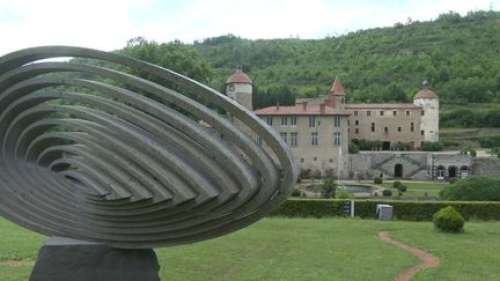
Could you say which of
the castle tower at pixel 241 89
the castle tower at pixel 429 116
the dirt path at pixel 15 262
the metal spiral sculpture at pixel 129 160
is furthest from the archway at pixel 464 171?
the metal spiral sculpture at pixel 129 160

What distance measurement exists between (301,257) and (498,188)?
56.2 ft

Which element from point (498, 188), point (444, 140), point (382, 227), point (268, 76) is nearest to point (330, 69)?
point (268, 76)

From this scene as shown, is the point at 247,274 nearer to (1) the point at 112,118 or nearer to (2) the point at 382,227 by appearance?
(1) the point at 112,118

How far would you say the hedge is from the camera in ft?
79.2

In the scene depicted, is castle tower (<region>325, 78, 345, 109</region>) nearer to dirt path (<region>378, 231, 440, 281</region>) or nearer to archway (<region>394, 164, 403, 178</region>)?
archway (<region>394, 164, 403, 178</region>)

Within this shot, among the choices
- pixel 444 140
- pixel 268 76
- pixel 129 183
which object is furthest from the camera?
pixel 268 76

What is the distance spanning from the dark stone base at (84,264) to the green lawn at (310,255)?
10.7 feet

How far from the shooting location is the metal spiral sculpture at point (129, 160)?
7422mm

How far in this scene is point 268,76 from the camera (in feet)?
359

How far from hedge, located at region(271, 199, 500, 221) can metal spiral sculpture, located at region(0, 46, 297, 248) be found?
16220 millimetres

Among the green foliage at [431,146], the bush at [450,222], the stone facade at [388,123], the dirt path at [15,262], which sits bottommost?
the dirt path at [15,262]

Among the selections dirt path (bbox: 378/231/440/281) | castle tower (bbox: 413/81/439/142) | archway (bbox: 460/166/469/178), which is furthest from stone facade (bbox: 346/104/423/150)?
dirt path (bbox: 378/231/440/281)

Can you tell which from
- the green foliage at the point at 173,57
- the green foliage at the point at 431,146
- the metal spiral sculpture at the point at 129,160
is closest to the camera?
the metal spiral sculpture at the point at 129,160

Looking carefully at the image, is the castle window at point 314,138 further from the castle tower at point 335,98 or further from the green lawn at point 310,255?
the green lawn at point 310,255
